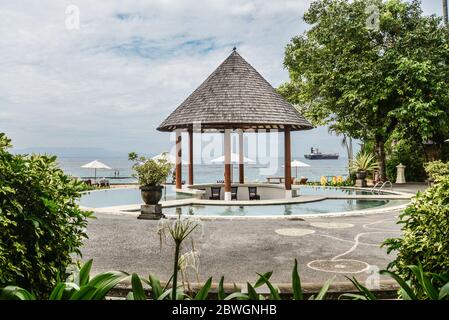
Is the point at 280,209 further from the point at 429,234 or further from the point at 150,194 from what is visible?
the point at 429,234

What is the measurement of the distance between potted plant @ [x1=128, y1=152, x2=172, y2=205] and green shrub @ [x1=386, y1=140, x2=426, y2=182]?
83.7ft

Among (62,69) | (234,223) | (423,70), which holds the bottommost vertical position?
(234,223)

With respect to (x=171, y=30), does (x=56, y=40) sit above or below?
below

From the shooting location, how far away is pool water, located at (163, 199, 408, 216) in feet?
55.1

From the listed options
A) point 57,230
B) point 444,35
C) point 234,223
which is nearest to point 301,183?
point 444,35

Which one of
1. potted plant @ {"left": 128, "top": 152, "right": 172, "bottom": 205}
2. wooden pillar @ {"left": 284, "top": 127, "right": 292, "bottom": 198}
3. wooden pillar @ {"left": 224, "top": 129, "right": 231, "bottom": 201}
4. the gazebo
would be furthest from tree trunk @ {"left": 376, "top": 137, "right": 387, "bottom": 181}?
potted plant @ {"left": 128, "top": 152, "right": 172, "bottom": 205}

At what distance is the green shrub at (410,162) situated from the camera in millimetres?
33938

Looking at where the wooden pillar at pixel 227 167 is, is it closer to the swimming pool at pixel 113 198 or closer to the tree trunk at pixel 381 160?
the swimming pool at pixel 113 198

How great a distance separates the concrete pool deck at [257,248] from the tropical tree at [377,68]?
1742 centimetres

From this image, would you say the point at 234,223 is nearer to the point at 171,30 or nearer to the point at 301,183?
the point at 171,30

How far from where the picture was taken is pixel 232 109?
20.8m

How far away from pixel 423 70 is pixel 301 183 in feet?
43.2

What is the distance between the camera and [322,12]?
3309 cm

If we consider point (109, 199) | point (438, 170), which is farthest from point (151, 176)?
point (438, 170)
